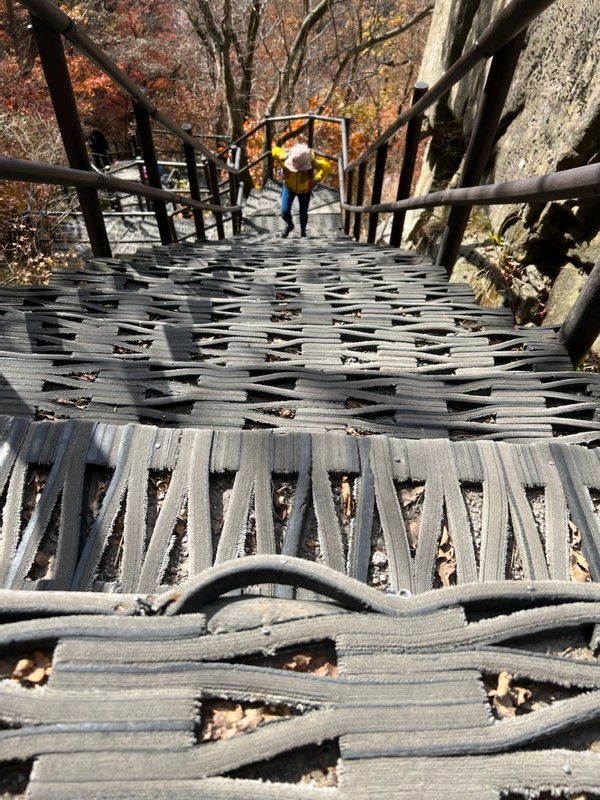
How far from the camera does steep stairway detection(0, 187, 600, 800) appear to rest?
581 mm

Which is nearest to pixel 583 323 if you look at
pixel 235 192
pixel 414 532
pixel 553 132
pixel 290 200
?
pixel 414 532

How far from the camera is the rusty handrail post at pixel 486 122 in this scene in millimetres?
2094

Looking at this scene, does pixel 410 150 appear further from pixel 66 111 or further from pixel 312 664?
pixel 312 664

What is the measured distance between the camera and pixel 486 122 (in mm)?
2281

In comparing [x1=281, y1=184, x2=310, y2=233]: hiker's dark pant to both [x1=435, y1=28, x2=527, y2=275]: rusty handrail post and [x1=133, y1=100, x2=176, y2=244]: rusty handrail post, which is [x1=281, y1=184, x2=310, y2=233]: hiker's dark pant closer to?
[x1=133, y1=100, x2=176, y2=244]: rusty handrail post

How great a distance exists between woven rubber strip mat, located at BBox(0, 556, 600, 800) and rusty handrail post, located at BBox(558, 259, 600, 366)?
1072mm

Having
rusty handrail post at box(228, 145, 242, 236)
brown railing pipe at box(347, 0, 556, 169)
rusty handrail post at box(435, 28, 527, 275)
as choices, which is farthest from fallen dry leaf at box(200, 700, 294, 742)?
rusty handrail post at box(228, 145, 242, 236)

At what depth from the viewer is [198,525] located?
0.98m

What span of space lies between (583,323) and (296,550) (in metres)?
1.22

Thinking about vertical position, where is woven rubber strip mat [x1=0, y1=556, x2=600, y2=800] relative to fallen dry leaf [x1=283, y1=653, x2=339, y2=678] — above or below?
above

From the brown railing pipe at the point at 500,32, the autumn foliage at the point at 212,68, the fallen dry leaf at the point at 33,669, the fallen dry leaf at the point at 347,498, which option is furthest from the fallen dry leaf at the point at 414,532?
the autumn foliage at the point at 212,68

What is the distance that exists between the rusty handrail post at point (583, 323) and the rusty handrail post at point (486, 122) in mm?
1072

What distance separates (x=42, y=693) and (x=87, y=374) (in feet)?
3.38

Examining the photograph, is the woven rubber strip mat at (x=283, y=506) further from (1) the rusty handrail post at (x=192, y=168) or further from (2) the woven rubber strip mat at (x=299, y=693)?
(1) the rusty handrail post at (x=192, y=168)
